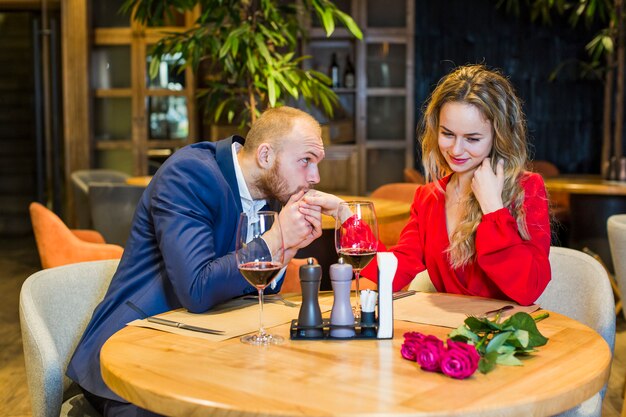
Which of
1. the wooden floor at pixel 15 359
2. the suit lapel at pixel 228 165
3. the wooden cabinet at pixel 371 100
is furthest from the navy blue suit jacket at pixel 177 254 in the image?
the wooden cabinet at pixel 371 100

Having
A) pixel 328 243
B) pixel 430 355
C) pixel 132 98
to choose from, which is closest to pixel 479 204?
pixel 430 355

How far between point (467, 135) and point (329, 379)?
110cm

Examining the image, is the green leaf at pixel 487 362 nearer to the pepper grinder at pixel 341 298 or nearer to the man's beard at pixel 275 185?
the pepper grinder at pixel 341 298

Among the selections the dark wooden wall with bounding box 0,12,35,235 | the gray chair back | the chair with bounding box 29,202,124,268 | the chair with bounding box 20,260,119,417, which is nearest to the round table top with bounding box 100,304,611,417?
the chair with bounding box 20,260,119,417

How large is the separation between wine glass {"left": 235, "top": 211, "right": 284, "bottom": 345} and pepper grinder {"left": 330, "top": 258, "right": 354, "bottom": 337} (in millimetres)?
Answer: 125

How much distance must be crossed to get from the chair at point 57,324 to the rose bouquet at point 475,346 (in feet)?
2.68

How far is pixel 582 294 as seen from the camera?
2.34 m

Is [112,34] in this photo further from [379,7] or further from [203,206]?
[203,206]

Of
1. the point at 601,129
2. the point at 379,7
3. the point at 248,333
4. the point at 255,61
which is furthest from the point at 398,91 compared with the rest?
the point at 248,333

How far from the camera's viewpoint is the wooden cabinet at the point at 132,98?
7.39m

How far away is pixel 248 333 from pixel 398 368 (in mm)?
390

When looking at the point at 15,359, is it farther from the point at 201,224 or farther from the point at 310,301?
the point at 310,301

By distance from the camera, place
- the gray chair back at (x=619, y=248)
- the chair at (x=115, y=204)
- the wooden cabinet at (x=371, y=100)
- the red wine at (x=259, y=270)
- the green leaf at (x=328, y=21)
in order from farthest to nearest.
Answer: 1. the wooden cabinet at (x=371, y=100)
2. the chair at (x=115, y=204)
3. the green leaf at (x=328, y=21)
4. the gray chair back at (x=619, y=248)
5. the red wine at (x=259, y=270)

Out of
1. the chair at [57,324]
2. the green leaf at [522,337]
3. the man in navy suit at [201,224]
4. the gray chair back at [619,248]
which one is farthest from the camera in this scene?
the gray chair back at [619,248]
